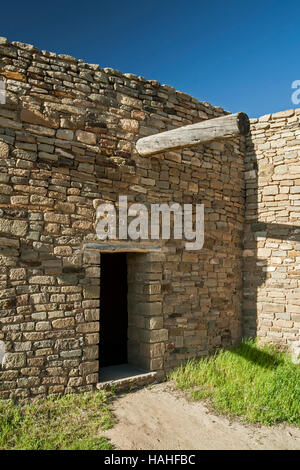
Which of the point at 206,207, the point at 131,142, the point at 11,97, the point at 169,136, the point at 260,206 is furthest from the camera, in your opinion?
the point at 260,206

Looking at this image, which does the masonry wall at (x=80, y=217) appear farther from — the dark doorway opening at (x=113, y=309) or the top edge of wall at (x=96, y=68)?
the dark doorway opening at (x=113, y=309)

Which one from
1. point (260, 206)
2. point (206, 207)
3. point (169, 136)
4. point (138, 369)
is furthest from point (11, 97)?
point (260, 206)

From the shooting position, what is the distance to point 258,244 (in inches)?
264

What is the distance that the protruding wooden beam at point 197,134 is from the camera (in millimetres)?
4234

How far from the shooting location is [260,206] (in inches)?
265

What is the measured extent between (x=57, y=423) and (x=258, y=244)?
14.7 ft

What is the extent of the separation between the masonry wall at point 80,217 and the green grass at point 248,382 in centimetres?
32

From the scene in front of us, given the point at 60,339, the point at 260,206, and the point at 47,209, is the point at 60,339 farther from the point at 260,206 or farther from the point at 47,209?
the point at 260,206

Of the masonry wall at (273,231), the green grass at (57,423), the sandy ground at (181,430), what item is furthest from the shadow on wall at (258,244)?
the green grass at (57,423)

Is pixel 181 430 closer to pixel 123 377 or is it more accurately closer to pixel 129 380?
pixel 129 380

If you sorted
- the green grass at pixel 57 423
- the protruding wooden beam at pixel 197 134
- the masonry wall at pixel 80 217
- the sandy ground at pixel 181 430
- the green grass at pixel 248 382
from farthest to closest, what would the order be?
1. the green grass at pixel 248 382
2. the masonry wall at pixel 80 217
3. the protruding wooden beam at pixel 197 134
4. the sandy ground at pixel 181 430
5. the green grass at pixel 57 423

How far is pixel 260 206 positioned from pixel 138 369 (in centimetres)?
361

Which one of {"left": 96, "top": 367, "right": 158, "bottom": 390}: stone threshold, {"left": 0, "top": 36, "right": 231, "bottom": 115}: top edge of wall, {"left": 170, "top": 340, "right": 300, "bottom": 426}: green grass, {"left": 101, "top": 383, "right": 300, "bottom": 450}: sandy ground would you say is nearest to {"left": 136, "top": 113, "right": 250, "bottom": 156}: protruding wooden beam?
{"left": 0, "top": 36, "right": 231, "bottom": 115}: top edge of wall

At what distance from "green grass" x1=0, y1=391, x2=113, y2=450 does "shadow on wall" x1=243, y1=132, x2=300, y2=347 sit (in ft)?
10.7
